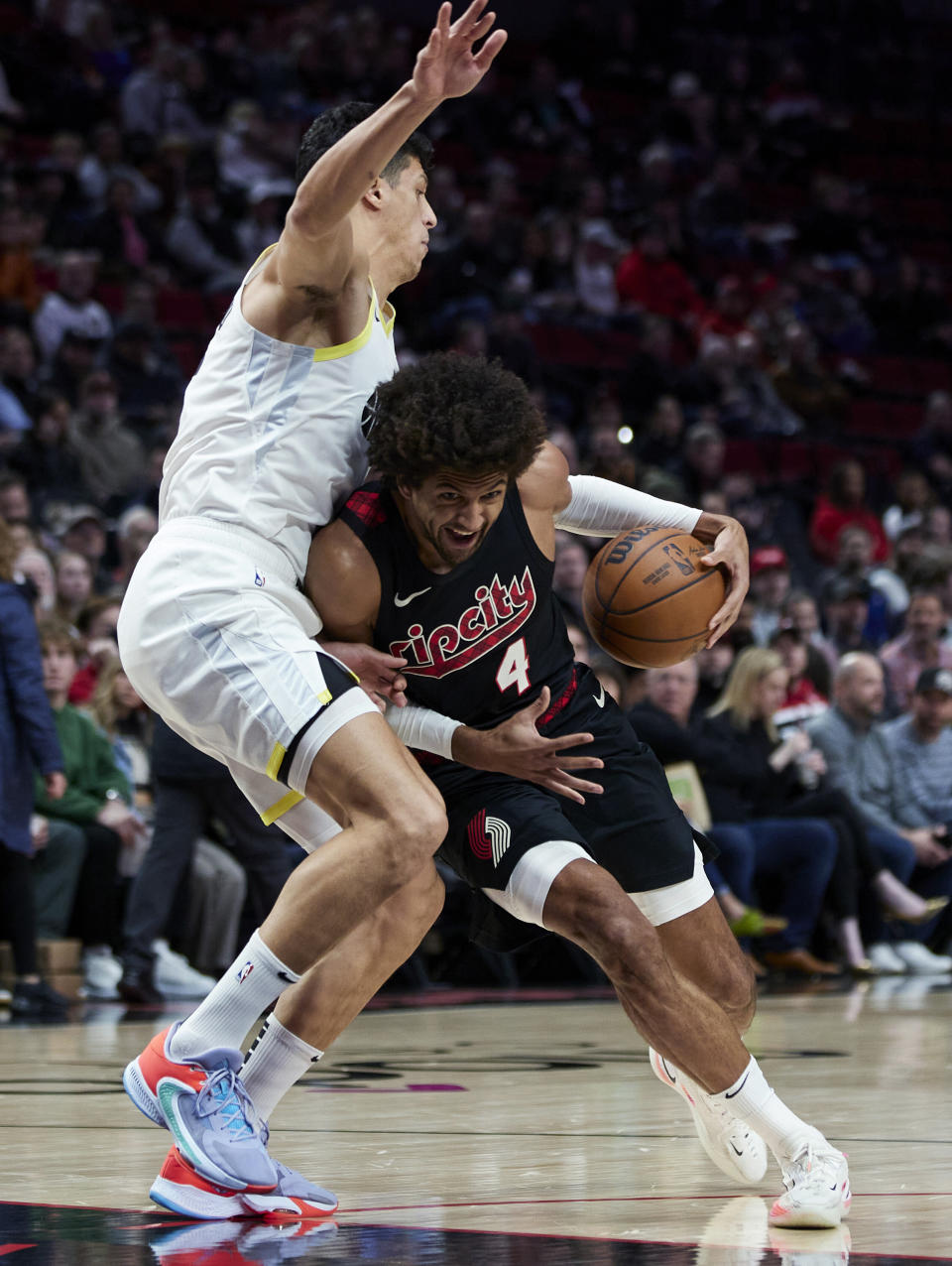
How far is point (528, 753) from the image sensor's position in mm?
3357

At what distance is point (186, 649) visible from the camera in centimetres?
321

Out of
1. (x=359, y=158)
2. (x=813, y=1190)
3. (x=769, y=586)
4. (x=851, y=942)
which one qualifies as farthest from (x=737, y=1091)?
(x=769, y=586)

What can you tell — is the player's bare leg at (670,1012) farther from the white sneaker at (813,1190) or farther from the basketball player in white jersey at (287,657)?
the basketball player in white jersey at (287,657)

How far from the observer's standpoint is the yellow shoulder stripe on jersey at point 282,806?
3.41 metres

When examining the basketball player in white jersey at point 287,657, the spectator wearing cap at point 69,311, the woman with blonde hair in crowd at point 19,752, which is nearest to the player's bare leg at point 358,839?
the basketball player in white jersey at point 287,657

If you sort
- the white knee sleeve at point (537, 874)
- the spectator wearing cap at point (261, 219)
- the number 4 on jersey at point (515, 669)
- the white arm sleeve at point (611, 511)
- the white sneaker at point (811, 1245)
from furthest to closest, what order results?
the spectator wearing cap at point (261, 219)
the white arm sleeve at point (611, 511)
the number 4 on jersey at point (515, 669)
the white knee sleeve at point (537, 874)
the white sneaker at point (811, 1245)

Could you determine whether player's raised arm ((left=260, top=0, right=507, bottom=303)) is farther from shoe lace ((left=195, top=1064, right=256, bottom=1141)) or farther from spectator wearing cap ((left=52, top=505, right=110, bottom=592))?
spectator wearing cap ((left=52, top=505, right=110, bottom=592))

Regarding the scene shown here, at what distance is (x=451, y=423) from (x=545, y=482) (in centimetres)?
50

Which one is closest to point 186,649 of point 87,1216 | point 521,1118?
point 87,1216

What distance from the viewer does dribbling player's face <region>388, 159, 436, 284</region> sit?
3.67 metres

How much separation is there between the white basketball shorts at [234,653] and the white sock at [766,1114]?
0.90m

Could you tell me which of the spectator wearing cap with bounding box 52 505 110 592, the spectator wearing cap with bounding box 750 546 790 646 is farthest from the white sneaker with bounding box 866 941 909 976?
the spectator wearing cap with bounding box 52 505 110 592

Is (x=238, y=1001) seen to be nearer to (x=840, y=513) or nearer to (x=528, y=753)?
(x=528, y=753)

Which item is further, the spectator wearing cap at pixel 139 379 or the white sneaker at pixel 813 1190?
the spectator wearing cap at pixel 139 379
